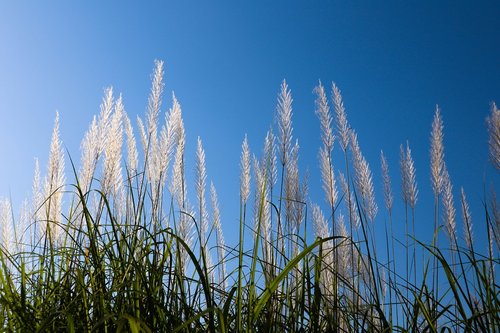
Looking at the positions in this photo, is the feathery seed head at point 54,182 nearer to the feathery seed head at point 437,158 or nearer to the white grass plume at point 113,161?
the white grass plume at point 113,161

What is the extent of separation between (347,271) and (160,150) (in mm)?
1407

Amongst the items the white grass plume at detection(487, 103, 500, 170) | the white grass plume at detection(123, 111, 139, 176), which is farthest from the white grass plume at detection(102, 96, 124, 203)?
the white grass plume at detection(487, 103, 500, 170)

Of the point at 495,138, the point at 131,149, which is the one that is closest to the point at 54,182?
the point at 131,149

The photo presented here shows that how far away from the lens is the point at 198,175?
362 centimetres

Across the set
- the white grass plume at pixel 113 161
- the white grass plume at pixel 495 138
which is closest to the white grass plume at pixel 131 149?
the white grass plume at pixel 113 161

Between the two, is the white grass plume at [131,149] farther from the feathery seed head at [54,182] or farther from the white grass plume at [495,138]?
the white grass plume at [495,138]

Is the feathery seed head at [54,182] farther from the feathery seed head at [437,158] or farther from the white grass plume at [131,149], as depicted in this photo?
the feathery seed head at [437,158]

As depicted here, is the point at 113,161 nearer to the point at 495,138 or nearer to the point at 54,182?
the point at 54,182

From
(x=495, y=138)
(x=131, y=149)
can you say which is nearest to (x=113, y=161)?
(x=131, y=149)

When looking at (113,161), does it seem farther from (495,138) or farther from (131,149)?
(495,138)

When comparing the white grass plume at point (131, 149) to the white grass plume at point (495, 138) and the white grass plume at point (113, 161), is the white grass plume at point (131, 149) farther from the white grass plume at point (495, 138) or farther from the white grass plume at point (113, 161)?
the white grass plume at point (495, 138)

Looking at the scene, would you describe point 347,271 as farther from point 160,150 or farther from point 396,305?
point 160,150

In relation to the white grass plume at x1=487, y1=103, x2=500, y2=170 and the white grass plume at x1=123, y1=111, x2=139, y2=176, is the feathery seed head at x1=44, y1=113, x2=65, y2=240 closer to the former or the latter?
the white grass plume at x1=123, y1=111, x2=139, y2=176

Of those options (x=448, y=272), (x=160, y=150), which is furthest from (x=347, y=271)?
(x=448, y=272)
